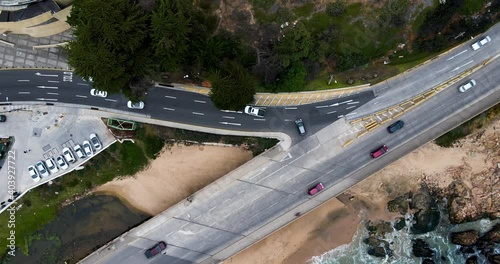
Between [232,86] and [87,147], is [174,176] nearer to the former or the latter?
[87,147]

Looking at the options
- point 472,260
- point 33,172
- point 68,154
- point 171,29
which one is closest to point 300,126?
point 171,29

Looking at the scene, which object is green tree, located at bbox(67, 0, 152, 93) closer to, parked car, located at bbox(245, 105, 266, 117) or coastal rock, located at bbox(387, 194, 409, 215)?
parked car, located at bbox(245, 105, 266, 117)

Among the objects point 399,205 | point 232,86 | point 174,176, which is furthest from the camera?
point 399,205

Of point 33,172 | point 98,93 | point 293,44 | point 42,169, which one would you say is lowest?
point 33,172

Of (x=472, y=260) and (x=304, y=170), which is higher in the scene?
(x=304, y=170)

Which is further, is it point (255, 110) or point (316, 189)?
point (255, 110)

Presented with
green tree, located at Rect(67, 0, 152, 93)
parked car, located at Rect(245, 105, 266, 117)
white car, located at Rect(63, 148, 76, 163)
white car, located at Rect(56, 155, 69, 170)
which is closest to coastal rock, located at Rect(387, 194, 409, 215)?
parked car, located at Rect(245, 105, 266, 117)

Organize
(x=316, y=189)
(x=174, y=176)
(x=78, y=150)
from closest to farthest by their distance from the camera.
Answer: (x=316, y=189)
(x=78, y=150)
(x=174, y=176)

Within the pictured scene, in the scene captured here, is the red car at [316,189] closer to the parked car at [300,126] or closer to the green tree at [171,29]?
the parked car at [300,126]
